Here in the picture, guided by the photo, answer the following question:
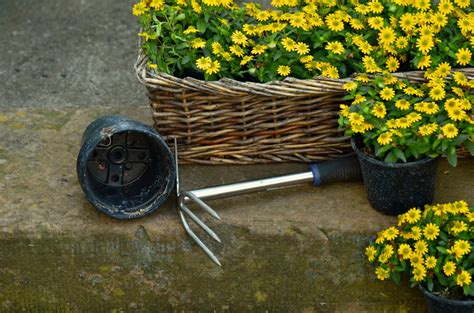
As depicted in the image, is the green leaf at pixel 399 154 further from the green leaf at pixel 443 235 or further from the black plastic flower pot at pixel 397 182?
the green leaf at pixel 443 235

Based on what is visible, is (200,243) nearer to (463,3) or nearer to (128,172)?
(128,172)

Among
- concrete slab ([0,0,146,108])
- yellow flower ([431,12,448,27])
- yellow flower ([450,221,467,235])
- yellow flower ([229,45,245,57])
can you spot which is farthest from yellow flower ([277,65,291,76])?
concrete slab ([0,0,146,108])

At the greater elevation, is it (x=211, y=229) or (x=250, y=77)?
(x=250, y=77)

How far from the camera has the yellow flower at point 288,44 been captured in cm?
304

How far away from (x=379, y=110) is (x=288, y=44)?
13.6 inches

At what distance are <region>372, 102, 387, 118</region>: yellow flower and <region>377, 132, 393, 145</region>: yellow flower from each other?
63 millimetres

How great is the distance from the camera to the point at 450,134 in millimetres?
2818

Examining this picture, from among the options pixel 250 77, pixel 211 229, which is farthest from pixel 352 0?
pixel 211 229

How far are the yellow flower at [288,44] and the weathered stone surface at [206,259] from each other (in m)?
0.40

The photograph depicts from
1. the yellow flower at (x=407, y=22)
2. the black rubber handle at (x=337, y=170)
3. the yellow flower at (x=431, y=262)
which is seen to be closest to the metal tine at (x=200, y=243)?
the black rubber handle at (x=337, y=170)

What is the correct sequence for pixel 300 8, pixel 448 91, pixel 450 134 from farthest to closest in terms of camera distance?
pixel 300 8, pixel 448 91, pixel 450 134

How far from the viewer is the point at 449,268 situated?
2748 mm

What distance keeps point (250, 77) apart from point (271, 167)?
0.96 feet

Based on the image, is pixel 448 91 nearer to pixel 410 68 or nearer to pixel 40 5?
pixel 410 68
